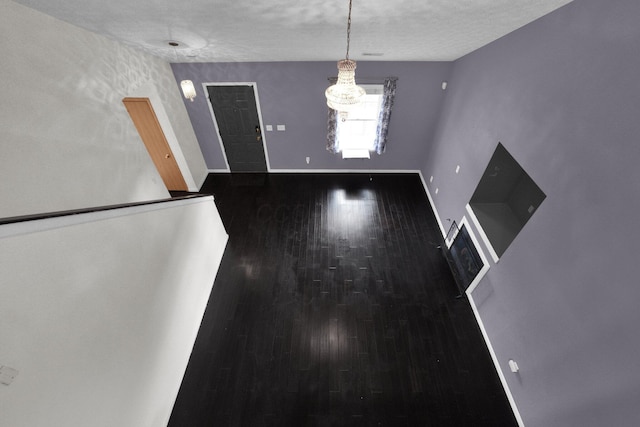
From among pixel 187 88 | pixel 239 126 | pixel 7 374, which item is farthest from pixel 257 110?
pixel 7 374

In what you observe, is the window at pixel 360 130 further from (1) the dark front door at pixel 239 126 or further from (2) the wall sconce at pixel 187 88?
(2) the wall sconce at pixel 187 88

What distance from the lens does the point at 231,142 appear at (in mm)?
6574

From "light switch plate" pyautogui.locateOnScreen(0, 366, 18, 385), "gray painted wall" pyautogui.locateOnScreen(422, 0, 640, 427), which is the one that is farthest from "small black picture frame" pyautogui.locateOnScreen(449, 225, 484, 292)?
"light switch plate" pyautogui.locateOnScreen(0, 366, 18, 385)

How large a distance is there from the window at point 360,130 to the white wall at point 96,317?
404 cm

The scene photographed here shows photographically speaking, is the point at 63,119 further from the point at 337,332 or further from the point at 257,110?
the point at 337,332

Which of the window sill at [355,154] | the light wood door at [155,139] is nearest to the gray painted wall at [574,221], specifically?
the window sill at [355,154]

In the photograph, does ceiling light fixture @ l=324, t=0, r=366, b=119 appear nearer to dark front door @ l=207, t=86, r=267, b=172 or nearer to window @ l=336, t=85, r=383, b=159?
window @ l=336, t=85, r=383, b=159

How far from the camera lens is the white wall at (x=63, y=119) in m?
2.34

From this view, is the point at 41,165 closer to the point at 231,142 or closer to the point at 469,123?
the point at 231,142

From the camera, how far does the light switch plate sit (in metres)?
1.47

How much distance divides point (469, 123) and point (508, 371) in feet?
11.5

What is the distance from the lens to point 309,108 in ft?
19.8

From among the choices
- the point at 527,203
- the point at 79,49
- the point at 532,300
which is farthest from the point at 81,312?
the point at 527,203

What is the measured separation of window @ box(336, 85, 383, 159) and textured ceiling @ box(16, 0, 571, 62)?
2.21m
